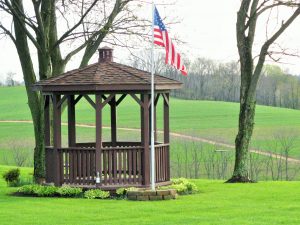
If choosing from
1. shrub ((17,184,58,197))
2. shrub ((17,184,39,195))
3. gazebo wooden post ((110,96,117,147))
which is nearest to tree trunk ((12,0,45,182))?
gazebo wooden post ((110,96,117,147))

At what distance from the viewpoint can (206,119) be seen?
242 ft

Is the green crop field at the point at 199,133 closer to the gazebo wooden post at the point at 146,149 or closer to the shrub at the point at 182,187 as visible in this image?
the shrub at the point at 182,187

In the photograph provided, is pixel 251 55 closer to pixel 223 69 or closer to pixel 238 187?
pixel 238 187

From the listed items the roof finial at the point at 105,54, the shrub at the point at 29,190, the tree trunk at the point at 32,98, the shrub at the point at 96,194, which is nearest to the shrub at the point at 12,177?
the tree trunk at the point at 32,98

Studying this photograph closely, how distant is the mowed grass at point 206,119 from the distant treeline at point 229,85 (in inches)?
124

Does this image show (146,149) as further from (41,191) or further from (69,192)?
(41,191)

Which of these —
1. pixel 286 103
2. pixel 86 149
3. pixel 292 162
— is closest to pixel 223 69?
pixel 286 103

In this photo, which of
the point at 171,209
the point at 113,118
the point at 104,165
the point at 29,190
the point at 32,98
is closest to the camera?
the point at 171,209

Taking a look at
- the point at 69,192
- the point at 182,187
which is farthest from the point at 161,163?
the point at 69,192

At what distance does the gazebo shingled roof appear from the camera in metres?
19.5

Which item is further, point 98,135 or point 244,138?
point 244,138

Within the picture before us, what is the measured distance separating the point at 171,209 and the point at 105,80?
5.17 m

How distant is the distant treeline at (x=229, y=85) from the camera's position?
8981 cm

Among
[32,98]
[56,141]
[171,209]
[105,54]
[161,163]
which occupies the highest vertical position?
[105,54]
